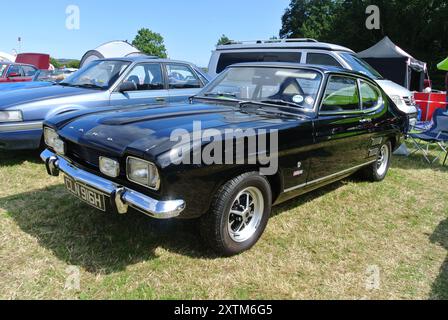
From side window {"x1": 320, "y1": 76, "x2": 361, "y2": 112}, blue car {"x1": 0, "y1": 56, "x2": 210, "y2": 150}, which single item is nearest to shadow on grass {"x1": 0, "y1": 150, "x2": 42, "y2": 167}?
blue car {"x1": 0, "y1": 56, "x2": 210, "y2": 150}

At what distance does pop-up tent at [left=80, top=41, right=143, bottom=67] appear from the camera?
17.1 meters

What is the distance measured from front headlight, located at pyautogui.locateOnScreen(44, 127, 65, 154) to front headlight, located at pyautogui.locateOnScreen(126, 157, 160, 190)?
3.11 feet

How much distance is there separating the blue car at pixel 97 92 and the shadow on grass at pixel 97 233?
4.02ft

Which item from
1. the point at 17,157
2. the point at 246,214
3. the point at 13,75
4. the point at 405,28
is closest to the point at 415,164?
the point at 246,214

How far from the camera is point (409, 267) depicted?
304cm

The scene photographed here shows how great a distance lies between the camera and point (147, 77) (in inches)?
234

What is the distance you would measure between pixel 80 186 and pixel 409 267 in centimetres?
264

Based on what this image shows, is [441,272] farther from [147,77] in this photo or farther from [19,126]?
[19,126]

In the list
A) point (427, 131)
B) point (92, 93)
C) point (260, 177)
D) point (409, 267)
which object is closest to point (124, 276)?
point (260, 177)

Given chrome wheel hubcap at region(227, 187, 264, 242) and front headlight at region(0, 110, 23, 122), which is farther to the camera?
front headlight at region(0, 110, 23, 122)

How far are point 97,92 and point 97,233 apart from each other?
2734 millimetres

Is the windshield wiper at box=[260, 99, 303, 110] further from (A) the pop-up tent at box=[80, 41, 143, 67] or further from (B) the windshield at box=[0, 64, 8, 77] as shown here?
(A) the pop-up tent at box=[80, 41, 143, 67]
